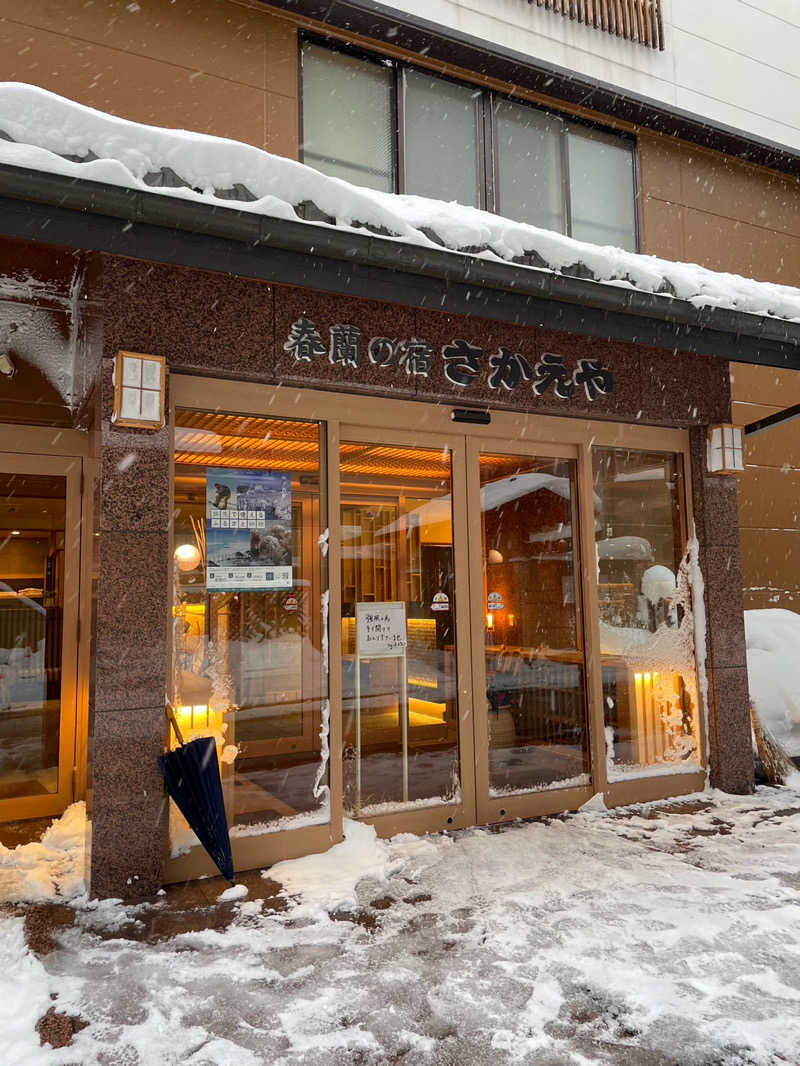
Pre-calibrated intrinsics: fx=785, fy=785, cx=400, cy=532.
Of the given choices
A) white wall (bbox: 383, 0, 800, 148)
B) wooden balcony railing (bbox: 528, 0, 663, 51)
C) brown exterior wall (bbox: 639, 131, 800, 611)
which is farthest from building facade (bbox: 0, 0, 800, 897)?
brown exterior wall (bbox: 639, 131, 800, 611)

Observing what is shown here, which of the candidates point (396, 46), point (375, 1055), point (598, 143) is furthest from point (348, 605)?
point (598, 143)

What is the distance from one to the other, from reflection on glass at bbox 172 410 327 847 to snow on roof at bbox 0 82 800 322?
1.41 m

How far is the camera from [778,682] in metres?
6.81

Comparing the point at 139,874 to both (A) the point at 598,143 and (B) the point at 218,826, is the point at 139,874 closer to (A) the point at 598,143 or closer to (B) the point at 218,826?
(B) the point at 218,826

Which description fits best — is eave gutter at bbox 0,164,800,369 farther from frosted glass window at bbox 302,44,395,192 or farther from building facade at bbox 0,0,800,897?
frosted glass window at bbox 302,44,395,192

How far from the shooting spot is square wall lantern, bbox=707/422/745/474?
629 centimetres

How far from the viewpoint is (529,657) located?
18.9 ft

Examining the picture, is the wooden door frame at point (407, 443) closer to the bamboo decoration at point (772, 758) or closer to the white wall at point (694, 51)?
the bamboo decoration at point (772, 758)

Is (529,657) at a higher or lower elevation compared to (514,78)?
lower

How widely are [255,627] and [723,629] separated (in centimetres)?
377

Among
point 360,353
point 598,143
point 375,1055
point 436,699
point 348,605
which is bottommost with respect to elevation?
point 375,1055

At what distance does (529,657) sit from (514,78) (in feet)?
17.3

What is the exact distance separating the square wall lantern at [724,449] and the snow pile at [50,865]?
5.24m

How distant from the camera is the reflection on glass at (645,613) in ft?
19.7
